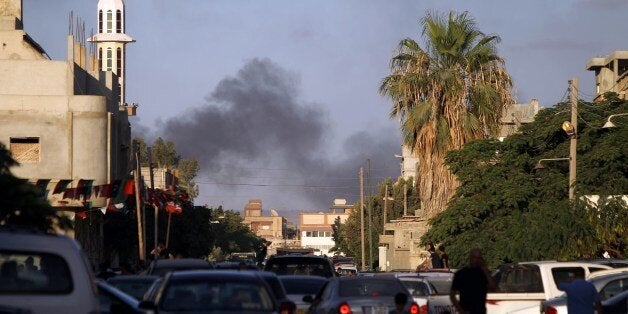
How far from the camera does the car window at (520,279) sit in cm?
2405

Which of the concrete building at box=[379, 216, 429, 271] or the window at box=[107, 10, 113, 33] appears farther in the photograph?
the window at box=[107, 10, 113, 33]

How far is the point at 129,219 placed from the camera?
72375 mm

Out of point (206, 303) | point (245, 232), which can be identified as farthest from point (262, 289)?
point (245, 232)

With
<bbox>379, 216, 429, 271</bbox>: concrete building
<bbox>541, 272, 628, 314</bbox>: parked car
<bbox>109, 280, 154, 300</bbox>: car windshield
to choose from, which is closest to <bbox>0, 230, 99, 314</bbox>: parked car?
<bbox>109, 280, 154, 300</bbox>: car windshield

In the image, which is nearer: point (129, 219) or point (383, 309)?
point (383, 309)

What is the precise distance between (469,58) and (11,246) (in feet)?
128

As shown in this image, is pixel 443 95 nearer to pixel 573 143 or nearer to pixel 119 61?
pixel 573 143

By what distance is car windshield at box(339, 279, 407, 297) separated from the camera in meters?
21.2

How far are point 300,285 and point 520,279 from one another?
410 centimetres

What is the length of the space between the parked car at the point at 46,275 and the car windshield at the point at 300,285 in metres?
11.8

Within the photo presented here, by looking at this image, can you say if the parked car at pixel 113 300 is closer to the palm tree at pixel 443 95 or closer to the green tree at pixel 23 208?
the green tree at pixel 23 208

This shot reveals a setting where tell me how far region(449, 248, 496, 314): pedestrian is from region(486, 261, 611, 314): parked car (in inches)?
175

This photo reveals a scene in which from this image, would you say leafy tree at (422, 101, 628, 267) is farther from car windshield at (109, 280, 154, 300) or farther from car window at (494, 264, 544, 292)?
car windshield at (109, 280, 154, 300)

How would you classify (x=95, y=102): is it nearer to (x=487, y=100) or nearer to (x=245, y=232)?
(x=487, y=100)
